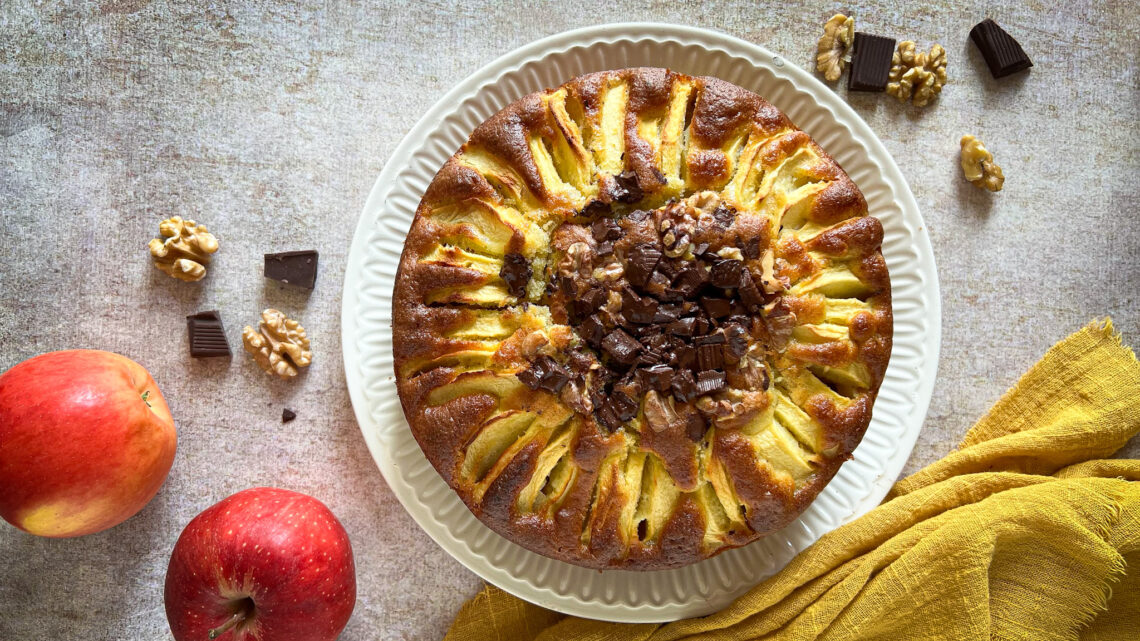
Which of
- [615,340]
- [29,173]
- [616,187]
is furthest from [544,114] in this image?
[29,173]

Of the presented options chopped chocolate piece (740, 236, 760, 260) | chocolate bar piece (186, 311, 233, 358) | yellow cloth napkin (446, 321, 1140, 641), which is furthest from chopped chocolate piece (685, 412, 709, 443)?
chocolate bar piece (186, 311, 233, 358)

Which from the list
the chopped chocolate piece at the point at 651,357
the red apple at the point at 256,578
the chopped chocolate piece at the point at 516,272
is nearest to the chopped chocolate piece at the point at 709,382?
the chopped chocolate piece at the point at 651,357

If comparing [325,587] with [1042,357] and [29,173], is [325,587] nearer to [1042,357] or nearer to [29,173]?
[29,173]

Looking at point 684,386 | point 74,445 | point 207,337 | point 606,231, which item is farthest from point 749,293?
point 74,445

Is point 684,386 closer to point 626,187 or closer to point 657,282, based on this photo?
point 657,282

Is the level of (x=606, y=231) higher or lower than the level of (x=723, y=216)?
lower
